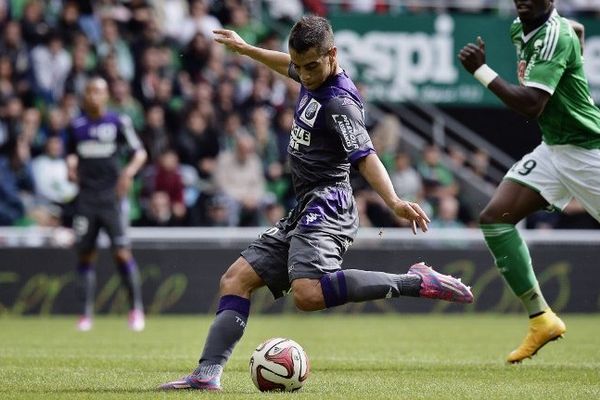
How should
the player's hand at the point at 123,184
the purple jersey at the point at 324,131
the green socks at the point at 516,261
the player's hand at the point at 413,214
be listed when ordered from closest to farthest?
the player's hand at the point at 413,214, the purple jersey at the point at 324,131, the green socks at the point at 516,261, the player's hand at the point at 123,184

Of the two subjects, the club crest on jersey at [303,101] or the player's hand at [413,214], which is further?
the club crest on jersey at [303,101]

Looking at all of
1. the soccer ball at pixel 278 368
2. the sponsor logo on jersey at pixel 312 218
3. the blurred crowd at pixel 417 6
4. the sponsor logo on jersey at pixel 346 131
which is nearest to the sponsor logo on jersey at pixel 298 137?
the sponsor logo on jersey at pixel 346 131

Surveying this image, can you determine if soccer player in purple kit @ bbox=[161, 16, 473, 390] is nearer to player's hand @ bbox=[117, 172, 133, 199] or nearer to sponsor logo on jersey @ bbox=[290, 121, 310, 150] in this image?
sponsor logo on jersey @ bbox=[290, 121, 310, 150]

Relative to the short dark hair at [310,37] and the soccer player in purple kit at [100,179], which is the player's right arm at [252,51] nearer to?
the short dark hair at [310,37]

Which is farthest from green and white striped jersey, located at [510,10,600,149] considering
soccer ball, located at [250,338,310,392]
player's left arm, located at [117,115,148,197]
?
player's left arm, located at [117,115,148,197]

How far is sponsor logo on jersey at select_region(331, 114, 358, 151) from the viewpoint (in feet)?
22.3

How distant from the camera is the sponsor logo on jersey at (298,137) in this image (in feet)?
23.5

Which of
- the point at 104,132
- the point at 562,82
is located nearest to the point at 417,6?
the point at 104,132

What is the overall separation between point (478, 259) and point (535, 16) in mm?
8842

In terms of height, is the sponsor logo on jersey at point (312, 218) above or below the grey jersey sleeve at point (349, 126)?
below

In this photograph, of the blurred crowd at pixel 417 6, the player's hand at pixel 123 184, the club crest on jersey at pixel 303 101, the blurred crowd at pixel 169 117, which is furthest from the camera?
the blurred crowd at pixel 417 6

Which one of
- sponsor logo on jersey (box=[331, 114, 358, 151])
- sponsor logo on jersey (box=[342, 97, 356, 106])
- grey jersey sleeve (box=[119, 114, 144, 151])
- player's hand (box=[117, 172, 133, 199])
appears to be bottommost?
player's hand (box=[117, 172, 133, 199])

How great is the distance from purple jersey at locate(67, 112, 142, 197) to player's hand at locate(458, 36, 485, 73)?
668 centimetres

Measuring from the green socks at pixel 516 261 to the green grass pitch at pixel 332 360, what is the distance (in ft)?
1.62
